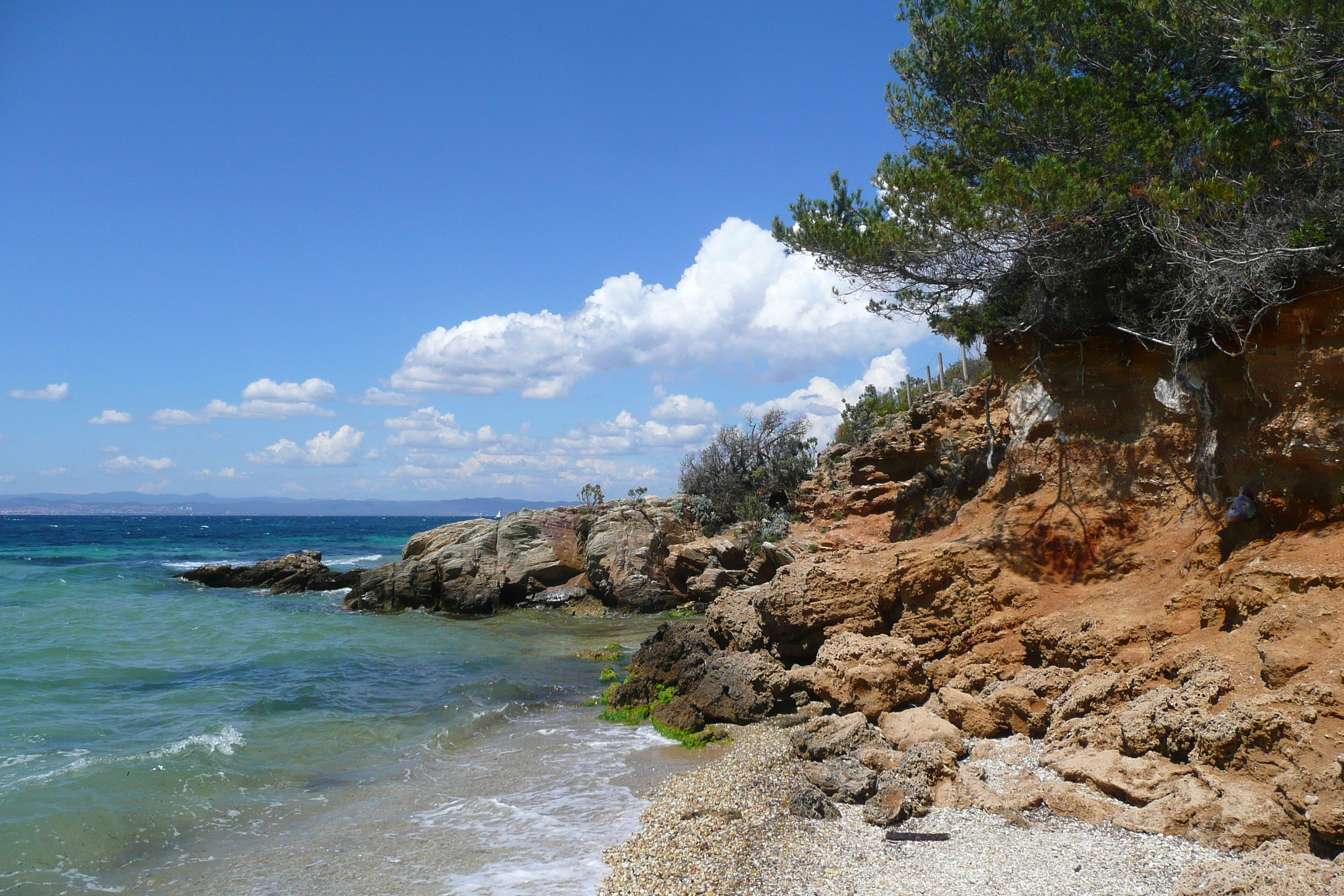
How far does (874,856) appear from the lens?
20.3 feet

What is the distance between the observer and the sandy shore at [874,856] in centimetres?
543

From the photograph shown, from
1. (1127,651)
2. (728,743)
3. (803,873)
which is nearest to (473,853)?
(803,873)

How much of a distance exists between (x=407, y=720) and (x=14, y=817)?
189 inches

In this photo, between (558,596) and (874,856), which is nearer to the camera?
(874,856)

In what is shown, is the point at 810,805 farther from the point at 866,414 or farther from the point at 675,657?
the point at 866,414

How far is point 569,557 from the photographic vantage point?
Result: 27.0m

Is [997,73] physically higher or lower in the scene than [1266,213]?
higher

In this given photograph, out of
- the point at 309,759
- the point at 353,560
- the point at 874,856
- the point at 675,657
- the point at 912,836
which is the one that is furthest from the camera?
the point at 353,560

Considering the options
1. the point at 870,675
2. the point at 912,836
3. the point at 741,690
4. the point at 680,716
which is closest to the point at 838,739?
the point at 870,675

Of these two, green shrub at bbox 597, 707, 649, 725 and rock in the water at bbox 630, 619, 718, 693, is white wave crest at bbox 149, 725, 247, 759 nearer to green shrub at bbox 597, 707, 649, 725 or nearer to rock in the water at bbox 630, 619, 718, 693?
green shrub at bbox 597, 707, 649, 725

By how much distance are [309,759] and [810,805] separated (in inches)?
272

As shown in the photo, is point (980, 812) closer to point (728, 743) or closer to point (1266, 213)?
point (728, 743)

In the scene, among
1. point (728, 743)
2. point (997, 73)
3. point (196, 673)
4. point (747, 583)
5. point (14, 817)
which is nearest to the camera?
point (14, 817)

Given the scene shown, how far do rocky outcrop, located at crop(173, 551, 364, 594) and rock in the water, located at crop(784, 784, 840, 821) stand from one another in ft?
85.6
